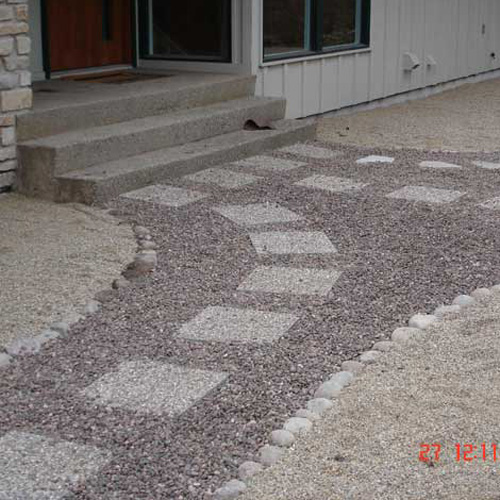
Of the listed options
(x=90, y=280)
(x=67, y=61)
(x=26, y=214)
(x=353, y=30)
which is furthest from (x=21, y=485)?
(x=353, y=30)

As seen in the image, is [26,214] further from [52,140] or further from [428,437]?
[428,437]

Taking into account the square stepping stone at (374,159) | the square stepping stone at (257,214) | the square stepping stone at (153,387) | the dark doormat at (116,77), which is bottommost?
the square stepping stone at (153,387)

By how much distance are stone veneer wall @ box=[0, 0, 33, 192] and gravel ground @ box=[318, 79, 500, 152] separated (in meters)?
3.28

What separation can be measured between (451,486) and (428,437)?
33 cm

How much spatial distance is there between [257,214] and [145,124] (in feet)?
5.59

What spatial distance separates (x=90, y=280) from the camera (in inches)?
192

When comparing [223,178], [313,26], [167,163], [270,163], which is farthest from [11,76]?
[313,26]

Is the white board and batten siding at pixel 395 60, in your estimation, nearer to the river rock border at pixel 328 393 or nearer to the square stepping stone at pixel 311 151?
the square stepping stone at pixel 311 151

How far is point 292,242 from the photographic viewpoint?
554 centimetres

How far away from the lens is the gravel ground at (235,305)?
10.6 ft

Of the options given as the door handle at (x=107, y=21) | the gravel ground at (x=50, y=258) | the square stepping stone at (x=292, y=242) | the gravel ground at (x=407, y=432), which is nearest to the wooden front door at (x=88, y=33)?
the door handle at (x=107, y=21)

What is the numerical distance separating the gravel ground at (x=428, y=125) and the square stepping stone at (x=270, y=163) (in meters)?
1.28
